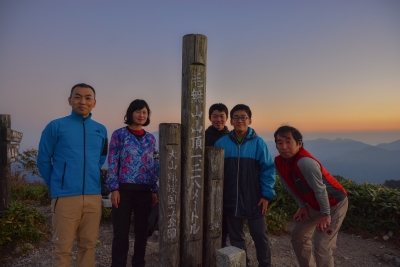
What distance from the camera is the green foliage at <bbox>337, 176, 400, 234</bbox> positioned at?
6.20m

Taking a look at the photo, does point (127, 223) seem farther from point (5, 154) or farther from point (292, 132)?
point (5, 154)

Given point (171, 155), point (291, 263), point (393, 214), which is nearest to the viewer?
point (171, 155)

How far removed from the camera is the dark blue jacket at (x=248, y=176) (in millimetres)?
3543

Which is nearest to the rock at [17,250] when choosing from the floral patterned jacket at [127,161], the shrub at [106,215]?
the shrub at [106,215]

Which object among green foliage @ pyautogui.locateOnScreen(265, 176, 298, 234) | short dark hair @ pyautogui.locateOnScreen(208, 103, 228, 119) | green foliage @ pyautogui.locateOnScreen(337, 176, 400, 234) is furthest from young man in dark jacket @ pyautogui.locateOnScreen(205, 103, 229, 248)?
green foliage @ pyautogui.locateOnScreen(337, 176, 400, 234)

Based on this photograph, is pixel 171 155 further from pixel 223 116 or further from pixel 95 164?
pixel 223 116

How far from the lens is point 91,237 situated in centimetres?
333

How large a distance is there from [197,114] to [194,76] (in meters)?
0.46

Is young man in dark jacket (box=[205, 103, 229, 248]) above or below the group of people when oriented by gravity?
above

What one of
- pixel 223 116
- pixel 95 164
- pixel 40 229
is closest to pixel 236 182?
pixel 223 116

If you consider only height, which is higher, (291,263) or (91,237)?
(91,237)

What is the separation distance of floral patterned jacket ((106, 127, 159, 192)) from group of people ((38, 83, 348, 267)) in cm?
1

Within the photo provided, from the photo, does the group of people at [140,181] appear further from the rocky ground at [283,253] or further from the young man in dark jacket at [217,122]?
the rocky ground at [283,253]

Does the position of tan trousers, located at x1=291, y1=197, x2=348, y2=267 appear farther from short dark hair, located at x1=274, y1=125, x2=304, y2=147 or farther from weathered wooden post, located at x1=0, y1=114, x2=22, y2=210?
weathered wooden post, located at x1=0, y1=114, x2=22, y2=210
